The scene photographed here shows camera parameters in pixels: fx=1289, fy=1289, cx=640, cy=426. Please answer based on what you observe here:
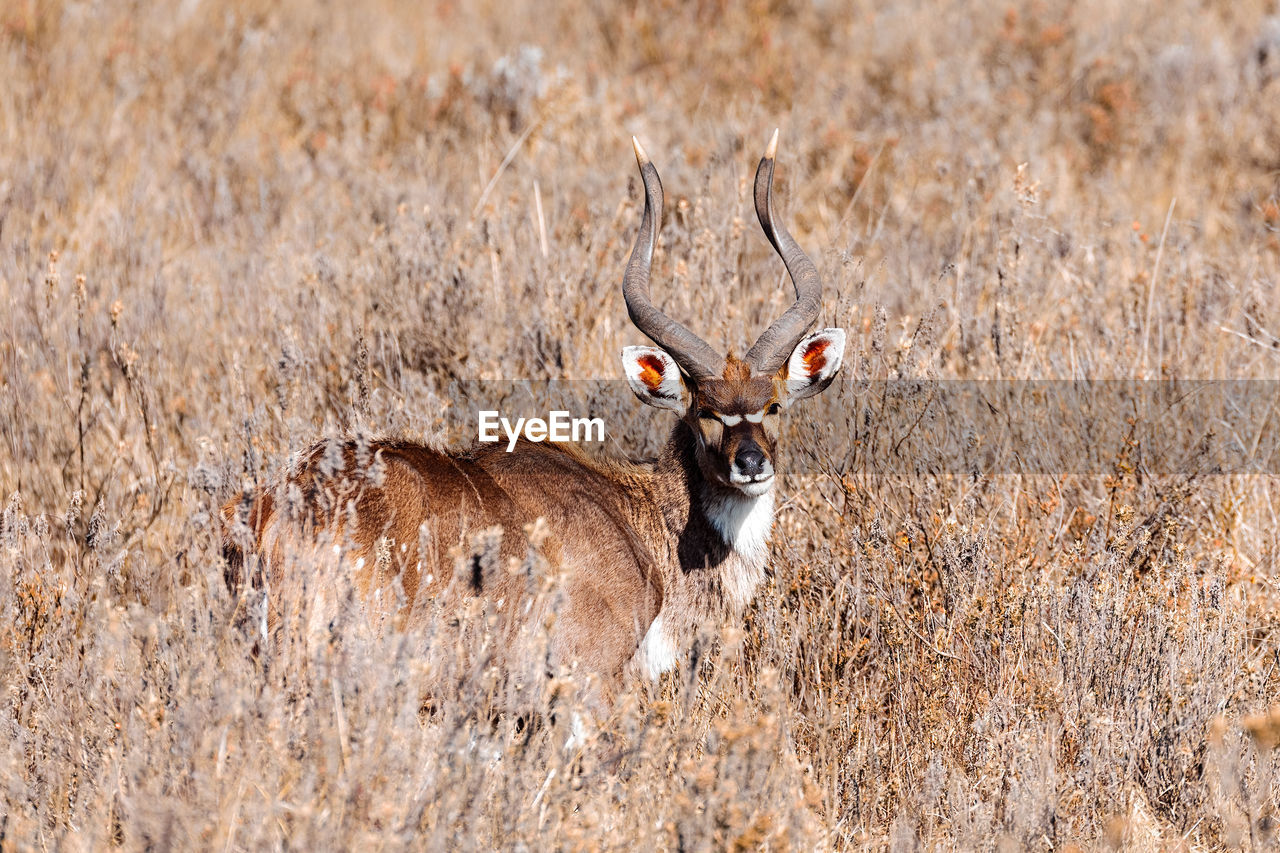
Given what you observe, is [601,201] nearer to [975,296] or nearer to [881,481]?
[975,296]

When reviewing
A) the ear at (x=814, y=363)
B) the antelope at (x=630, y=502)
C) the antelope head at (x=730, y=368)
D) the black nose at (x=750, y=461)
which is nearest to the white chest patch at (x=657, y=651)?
the antelope at (x=630, y=502)

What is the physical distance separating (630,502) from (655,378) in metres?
0.56

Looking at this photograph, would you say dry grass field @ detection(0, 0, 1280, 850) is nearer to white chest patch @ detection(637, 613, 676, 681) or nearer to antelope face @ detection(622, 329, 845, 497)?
white chest patch @ detection(637, 613, 676, 681)

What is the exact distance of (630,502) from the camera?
18.5 feet

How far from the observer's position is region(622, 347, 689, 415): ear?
17.8 ft

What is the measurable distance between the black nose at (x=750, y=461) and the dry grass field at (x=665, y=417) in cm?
51

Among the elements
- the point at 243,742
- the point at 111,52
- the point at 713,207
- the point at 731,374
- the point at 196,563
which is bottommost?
the point at 243,742

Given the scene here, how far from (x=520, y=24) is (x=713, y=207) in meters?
6.40

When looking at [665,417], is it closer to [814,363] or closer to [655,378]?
[655,378]

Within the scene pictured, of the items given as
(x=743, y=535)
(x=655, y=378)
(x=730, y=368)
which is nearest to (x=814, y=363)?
(x=730, y=368)

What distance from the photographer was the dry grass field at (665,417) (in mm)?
3705

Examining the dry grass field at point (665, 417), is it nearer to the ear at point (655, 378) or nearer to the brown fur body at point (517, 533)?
the brown fur body at point (517, 533)

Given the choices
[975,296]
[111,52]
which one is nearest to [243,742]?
[975,296]

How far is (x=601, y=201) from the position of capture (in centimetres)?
836
